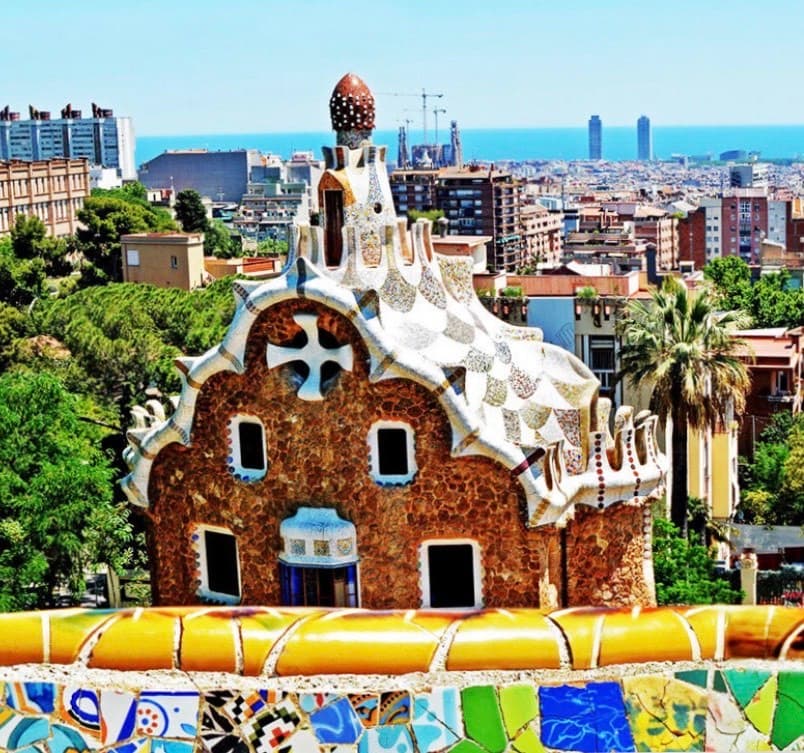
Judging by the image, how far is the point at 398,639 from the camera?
669 centimetres

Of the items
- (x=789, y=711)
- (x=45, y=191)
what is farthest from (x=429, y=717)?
(x=45, y=191)

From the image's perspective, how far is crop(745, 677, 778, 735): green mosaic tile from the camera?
6.40 metres

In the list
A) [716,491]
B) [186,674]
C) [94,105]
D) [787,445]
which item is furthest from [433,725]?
[94,105]

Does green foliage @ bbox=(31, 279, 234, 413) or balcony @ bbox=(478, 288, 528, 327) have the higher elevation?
balcony @ bbox=(478, 288, 528, 327)

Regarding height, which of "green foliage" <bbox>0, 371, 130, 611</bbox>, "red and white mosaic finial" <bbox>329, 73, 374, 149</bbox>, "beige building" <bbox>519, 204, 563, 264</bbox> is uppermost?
"red and white mosaic finial" <bbox>329, 73, 374, 149</bbox>

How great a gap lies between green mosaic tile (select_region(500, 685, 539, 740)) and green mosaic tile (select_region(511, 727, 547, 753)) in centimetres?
4

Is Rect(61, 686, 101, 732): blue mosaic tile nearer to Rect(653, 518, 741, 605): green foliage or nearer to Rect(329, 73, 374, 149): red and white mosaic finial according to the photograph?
Rect(329, 73, 374, 149): red and white mosaic finial

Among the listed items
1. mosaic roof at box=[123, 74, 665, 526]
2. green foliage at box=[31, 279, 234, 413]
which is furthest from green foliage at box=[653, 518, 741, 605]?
green foliage at box=[31, 279, 234, 413]

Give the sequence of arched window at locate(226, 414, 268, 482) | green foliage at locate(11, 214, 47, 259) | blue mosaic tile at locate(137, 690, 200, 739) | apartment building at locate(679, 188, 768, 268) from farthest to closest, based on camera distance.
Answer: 1. apartment building at locate(679, 188, 768, 268)
2. green foliage at locate(11, 214, 47, 259)
3. arched window at locate(226, 414, 268, 482)
4. blue mosaic tile at locate(137, 690, 200, 739)

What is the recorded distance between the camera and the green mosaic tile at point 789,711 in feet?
20.9

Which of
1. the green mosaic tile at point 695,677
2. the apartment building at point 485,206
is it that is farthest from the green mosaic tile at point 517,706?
the apartment building at point 485,206

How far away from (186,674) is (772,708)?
251cm

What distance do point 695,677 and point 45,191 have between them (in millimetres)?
121062

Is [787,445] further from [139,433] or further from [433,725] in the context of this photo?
[433,725]
